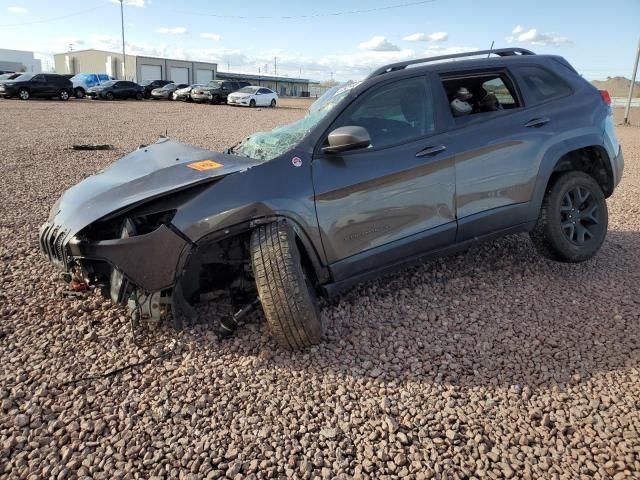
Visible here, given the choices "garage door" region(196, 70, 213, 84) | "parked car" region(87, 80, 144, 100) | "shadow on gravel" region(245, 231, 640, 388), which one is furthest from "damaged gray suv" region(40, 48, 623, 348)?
"garage door" region(196, 70, 213, 84)

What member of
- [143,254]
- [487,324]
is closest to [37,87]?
[143,254]

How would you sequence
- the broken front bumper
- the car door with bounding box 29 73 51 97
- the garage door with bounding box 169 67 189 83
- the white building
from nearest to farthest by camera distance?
the broken front bumper
the car door with bounding box 29 73 51 97
the garage door with bounding box 169 67 189 83
the white building

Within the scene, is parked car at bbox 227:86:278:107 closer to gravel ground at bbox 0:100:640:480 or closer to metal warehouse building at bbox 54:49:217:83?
gravel ground at bbox 0:100:640:480

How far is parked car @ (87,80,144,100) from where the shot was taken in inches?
1292

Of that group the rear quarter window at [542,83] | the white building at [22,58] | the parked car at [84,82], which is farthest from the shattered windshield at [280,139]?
the white building at [22,58]

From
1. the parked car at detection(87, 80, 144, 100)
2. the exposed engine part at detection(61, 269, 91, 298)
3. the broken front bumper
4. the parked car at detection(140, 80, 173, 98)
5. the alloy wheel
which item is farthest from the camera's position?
the parked car at detection(140, 80, 173, 98)

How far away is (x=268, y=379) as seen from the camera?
3.05 m

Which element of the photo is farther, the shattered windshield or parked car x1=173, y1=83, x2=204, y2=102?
parked car x1=173, y1=83, x2=204, y2=102

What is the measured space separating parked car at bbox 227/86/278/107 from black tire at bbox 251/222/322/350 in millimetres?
29297

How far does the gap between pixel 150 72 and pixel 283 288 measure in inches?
2749

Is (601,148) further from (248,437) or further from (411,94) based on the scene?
(248,437)

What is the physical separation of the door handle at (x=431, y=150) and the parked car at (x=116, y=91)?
33.7 metres

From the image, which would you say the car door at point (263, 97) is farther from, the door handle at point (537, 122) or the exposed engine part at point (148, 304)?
the exposed engine part at point (148, 304)

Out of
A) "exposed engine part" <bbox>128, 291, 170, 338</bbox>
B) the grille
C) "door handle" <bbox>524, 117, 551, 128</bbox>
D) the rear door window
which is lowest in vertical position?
"exposed engine part" <bbox>128, 291, 170, 338</bbox>
